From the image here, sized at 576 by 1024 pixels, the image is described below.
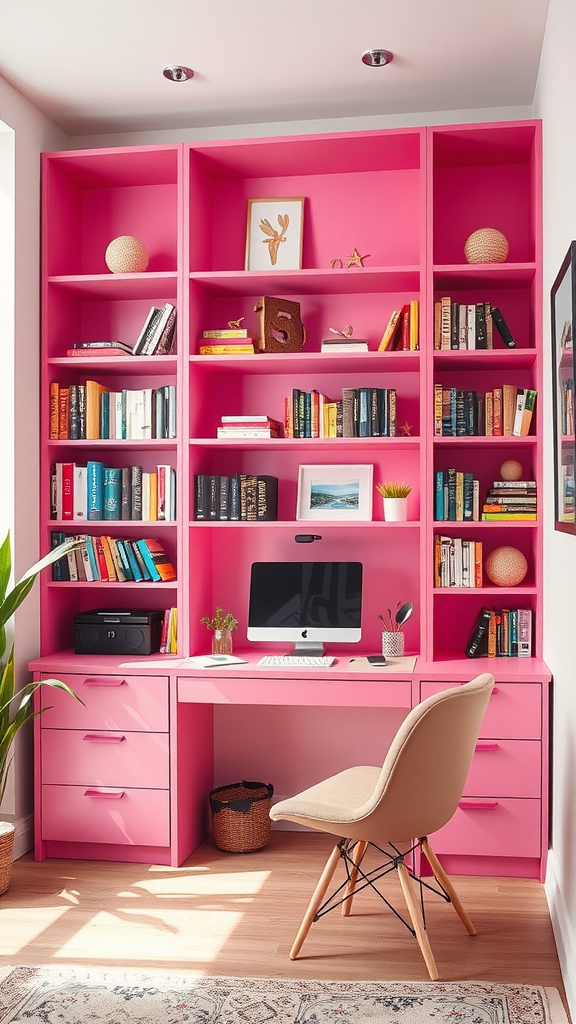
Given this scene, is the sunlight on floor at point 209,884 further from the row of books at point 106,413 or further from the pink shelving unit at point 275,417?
the row of books at point 106,413

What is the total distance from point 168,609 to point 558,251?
214cm

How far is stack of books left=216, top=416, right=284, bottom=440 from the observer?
12.1 ft

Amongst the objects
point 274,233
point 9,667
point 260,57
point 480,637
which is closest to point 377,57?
point 260,57

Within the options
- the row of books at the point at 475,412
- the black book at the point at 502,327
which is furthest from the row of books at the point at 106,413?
the black book at the point at 502,327

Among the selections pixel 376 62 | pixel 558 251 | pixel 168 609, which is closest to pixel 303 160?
pixel 376 62

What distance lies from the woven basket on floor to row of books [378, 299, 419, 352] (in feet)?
7.34

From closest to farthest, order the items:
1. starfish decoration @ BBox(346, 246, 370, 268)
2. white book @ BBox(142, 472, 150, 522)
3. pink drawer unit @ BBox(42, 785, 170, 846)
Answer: pink drawer unit @ BBox(42, 785, 170, 846)
starfish decoration @ BBox(346, 246, 370, 268)
white book @ BBox(142, 472, 150, 522)

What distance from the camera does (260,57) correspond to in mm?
3350

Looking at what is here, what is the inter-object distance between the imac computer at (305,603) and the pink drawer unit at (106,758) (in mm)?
597

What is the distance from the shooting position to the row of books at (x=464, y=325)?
3570 mm

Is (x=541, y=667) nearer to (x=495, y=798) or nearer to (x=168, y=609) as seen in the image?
(x=495, y=798)

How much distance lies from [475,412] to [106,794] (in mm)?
2027

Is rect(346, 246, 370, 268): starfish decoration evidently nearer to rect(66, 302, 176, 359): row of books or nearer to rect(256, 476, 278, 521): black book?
rect(66, 302, 176, 359): row of books

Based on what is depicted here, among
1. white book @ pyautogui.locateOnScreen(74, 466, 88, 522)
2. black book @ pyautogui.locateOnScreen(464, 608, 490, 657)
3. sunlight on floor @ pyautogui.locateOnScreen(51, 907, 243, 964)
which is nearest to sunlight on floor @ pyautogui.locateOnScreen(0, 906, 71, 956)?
sunlight on floor @ pyautogui.locateOnScreen(51, 907, 243, 964)
